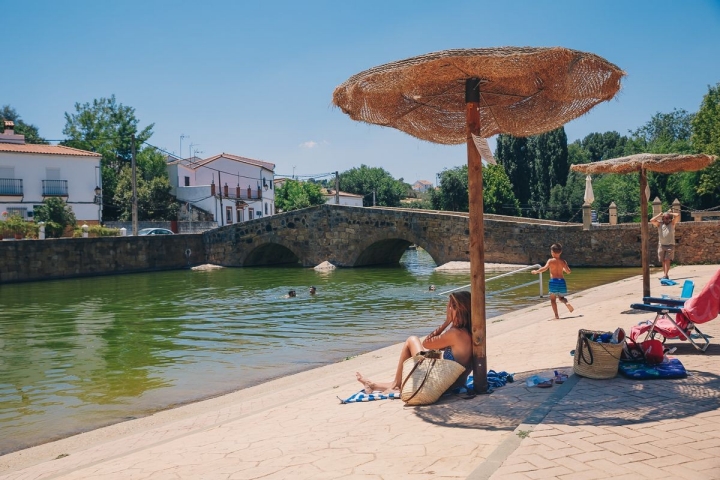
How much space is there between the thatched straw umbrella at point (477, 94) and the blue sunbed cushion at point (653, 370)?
1.14m

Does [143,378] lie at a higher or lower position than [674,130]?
lower

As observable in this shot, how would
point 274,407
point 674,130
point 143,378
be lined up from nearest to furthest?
Result: point 274,407 < point 143,378 < point 674,130

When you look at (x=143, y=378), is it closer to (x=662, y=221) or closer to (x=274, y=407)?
(x=274, y=407)

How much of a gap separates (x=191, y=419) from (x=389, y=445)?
2.68m

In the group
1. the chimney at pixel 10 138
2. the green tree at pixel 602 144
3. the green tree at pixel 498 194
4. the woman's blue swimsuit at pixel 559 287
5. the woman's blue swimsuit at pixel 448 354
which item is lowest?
the woman's blue swimsuit at pixel 448 354

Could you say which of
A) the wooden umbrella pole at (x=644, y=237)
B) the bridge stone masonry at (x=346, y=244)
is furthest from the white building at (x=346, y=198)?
the wooden umbrella pole at (x=644, y=237)

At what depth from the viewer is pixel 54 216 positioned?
111 feet

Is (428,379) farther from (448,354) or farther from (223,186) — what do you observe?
(223,186)

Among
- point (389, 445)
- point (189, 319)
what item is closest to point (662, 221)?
point (189, 319)

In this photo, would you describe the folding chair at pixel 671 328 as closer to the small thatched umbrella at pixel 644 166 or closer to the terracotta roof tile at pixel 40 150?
the small thatched umbrella at pixel 644 166

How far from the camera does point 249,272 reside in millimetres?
30031

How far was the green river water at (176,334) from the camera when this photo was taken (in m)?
7.79

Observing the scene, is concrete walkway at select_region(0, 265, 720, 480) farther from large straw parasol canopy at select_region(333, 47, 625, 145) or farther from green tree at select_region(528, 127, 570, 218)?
green tree at select_region(528, 127, 570, 218)

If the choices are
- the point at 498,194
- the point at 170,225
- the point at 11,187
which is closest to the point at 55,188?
the point at 11,187
